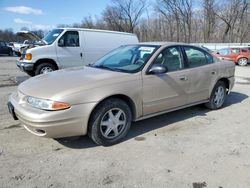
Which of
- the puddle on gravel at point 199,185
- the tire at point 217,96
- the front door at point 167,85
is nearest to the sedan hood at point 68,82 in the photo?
the front door at point 167,85

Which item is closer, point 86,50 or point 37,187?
point 37,187

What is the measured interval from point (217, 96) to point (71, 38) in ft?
18.2

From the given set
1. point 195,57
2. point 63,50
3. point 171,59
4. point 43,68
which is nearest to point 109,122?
point 171,59

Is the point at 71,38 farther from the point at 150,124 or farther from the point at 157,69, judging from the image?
the point at 157,69

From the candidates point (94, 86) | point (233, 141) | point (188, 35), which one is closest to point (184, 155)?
point (233, 141)

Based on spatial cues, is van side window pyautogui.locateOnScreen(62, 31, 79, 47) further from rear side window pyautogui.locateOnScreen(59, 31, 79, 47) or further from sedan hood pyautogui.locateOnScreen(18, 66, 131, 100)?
sedan hood pyautogui.locateOnScreen(18, 66, 131, 100)

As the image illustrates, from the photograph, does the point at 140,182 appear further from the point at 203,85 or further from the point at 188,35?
the point at 188,35

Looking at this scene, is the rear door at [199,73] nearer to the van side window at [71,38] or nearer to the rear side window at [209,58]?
the rear side window at [209,58]

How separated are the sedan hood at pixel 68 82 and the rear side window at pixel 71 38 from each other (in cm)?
479

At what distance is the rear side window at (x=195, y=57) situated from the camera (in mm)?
4695

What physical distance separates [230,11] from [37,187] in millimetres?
52873

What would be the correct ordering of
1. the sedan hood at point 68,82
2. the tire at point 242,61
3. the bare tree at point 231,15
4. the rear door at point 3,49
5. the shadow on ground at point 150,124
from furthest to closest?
the bare tree at point 231,15 → the rear door at point 3,49 → the tire at point 242,61 → the shadow on ground at point 150,124 → the sedan hood at point 68,82

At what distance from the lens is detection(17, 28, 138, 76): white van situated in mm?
7934

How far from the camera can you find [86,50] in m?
8.99
